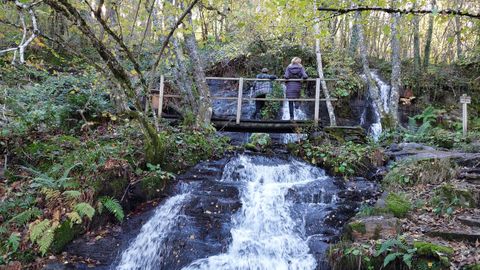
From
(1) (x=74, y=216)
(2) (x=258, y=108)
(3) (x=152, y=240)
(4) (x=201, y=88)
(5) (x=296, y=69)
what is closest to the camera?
(1) (x=74, y=216)

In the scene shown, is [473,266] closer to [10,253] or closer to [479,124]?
[10,253]

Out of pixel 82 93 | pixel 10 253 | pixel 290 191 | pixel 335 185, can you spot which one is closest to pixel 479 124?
pixel 335 185

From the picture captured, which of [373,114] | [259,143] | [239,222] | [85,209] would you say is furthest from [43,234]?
[373,114]

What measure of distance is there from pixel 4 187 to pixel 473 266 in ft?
24.3

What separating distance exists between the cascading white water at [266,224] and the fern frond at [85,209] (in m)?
1.79

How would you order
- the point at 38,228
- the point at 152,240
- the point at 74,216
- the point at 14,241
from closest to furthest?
1. the point at 14,241
2. the point at 38,228
3. the point at 74,216
4. the point at 152,240

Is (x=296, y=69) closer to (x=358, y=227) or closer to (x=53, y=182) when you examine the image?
(x=358, y=227)

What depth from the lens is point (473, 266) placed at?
4.44 metres

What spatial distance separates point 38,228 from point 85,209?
703 millimetres

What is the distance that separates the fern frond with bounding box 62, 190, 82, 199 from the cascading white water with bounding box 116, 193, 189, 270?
1.25 m

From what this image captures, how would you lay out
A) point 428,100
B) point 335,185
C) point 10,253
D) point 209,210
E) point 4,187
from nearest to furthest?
point 10,253 → point 4,187 → point 209,210 → point 335,185 → point 428,100

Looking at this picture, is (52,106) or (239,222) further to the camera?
(52,106)

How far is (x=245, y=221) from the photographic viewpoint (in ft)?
23.0

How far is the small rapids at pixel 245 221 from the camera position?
19.3ft
